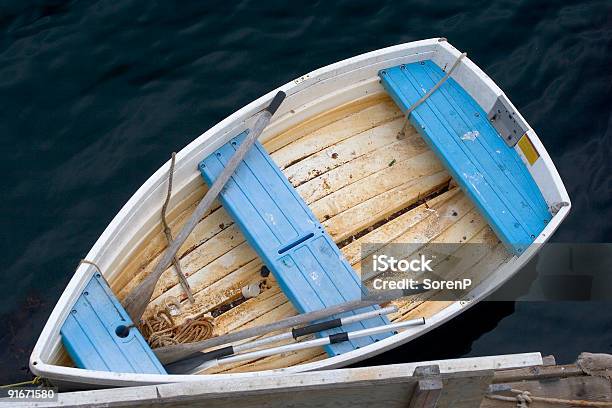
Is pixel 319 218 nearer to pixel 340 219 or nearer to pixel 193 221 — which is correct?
pixel 340 219

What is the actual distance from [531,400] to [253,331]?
2622 millimetres

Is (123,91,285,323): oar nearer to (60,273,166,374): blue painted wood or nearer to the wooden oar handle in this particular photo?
(60,273,166,374): blue painted wood

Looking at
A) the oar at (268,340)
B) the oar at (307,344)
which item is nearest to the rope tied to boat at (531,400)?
the oar at (307,344)

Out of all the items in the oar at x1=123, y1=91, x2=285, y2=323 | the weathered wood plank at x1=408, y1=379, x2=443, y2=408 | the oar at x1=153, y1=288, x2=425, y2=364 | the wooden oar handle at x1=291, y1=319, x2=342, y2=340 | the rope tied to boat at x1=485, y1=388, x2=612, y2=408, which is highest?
the oar at x1=123, y1=91, x2=285, y2=323

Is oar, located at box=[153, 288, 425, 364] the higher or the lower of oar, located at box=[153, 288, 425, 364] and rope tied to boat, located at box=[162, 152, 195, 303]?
the lower

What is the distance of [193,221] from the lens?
702 centimetres

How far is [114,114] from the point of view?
9133 mm

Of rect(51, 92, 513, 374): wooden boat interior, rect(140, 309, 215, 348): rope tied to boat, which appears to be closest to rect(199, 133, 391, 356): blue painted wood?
rect(51, 92, 513, 374): wooden boat interior

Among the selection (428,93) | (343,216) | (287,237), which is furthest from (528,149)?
(287,237)

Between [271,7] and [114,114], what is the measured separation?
2.47 metres

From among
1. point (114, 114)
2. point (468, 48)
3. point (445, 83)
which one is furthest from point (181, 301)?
point (468, 48)

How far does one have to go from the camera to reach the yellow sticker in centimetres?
771

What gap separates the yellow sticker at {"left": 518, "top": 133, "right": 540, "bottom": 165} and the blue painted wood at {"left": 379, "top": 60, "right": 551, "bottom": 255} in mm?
103

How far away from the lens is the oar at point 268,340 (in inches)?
262
